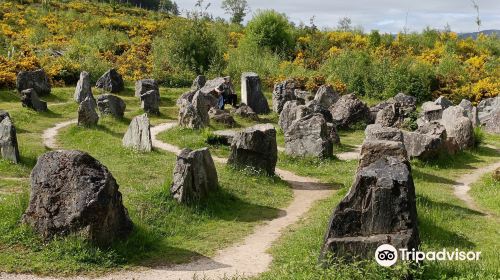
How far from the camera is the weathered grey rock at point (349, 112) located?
2777 cm

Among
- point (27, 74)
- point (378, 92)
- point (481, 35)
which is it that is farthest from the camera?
point (481, 35)

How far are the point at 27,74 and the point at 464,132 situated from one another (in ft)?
68.1

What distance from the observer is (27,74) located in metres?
30.6

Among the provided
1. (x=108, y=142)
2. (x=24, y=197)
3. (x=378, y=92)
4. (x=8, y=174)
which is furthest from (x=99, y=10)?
(x=24, y=197)

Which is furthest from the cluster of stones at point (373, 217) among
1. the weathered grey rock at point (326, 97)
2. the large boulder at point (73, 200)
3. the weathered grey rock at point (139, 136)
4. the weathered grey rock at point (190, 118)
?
the weathered grey rock at point (326, 97)

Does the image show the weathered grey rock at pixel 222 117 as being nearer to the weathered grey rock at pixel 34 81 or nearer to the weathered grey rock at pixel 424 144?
the weathered grey rock at pixel 424 144

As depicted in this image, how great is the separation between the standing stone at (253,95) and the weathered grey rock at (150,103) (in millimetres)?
4433

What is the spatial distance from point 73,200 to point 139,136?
949 cm

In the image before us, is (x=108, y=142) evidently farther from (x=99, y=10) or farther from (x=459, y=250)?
(x=99, y=10)

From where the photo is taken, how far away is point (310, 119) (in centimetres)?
2158

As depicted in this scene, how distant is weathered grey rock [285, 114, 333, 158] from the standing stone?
349 inches

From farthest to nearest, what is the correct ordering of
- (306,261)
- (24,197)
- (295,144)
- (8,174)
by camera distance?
1. (295,144)
2. (8,174)
3. (24,197)
4. (306,261)

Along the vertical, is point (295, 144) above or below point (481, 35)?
below

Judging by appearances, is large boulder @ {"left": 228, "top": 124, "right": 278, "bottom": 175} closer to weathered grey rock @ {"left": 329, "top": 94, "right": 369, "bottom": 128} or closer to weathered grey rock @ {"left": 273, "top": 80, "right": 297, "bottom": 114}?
weathered grey rock @ {"left": 329, "top": 94, "right": 369, "bottom": 128}
